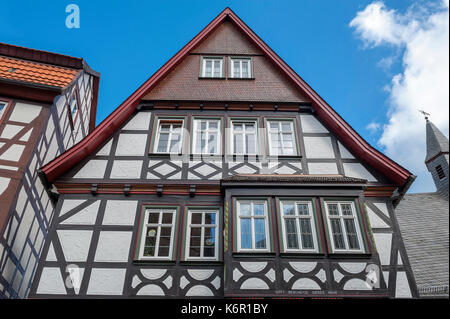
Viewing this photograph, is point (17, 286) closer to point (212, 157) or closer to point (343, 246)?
point (212, 157)

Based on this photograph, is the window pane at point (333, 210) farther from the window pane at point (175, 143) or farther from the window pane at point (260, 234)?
the window pane at point (175, 143)

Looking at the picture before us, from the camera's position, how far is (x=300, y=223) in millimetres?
9609

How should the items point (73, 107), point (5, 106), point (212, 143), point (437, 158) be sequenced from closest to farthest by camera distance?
point (5, 106), point (212, 143), point (73, 107), point (437, 158)

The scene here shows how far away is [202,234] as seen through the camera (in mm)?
9750

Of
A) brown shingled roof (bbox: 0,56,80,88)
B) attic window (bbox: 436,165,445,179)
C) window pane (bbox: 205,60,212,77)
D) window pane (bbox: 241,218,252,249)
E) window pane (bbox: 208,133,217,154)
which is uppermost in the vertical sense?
attic window (bbox: 436,165,445,179)

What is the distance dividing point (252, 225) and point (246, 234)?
30cm

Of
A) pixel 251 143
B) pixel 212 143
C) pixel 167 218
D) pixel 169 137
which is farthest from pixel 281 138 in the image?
pixel 167 218

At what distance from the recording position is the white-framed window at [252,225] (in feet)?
30.1

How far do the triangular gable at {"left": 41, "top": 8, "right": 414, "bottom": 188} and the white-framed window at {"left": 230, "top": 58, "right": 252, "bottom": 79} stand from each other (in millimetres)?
778

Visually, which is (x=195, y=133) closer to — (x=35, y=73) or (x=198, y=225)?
(x=198, y=225)

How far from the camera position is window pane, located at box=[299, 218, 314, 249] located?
30.3 feet

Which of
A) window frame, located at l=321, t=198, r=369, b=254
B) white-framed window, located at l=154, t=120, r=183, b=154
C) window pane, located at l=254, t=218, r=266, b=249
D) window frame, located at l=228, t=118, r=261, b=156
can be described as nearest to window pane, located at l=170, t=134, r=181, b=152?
white-framed window, located at l=154, t=120, r=183, b=154

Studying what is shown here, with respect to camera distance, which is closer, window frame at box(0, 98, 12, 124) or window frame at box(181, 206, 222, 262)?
window frame at box(181, 206, 222, 262)

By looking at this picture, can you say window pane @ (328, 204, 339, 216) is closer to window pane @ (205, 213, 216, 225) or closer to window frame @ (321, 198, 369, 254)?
window frame @ (321, 198, 369, 254)
